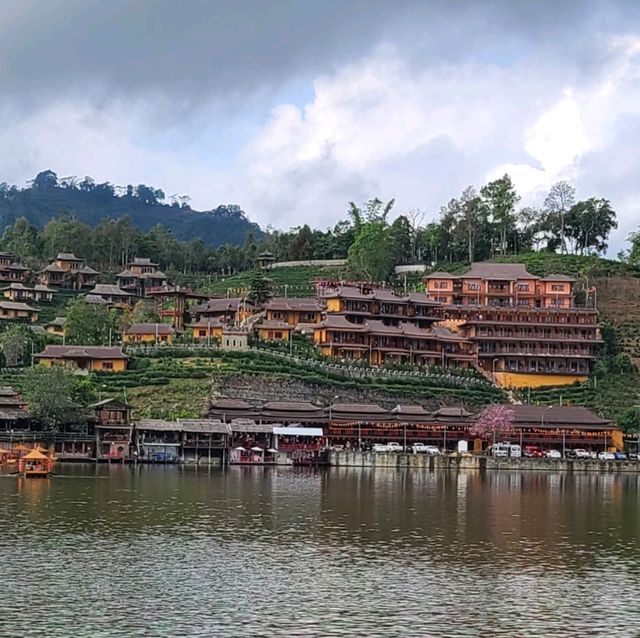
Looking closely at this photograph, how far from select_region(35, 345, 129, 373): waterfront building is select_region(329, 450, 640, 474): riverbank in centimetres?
2412

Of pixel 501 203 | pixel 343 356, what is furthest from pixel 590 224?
pixel 343 356

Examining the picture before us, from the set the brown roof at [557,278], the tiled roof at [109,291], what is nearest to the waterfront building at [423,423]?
the brown roof at [557,278]

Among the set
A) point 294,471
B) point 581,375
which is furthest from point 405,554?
point 581,375

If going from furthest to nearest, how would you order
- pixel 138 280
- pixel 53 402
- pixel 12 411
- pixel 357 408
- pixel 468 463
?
1. pixel 138 280
2. pixel 357 408
3. pixel 468 463
4. pixel 12 411
5. pixel 53 402

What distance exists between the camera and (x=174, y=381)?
100750 mm

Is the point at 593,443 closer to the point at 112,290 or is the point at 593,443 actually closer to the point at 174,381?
the point at 174,381

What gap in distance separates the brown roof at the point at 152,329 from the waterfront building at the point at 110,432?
2643 cm

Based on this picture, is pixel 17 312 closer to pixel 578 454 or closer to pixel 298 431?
pixel 298 431

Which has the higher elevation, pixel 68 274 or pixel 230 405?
pixel 68 274

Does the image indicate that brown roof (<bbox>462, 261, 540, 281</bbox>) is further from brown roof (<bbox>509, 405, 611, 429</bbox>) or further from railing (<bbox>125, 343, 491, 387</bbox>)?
brown roof (<bbox>509, 405, 611, 429</bbox>)

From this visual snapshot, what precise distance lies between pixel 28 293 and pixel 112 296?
10.9 m

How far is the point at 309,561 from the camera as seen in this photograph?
4259cm

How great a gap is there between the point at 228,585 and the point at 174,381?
6405cm

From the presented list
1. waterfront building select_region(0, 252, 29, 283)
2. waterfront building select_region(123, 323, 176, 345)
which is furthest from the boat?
waterfront building select_region(0, 252, 29, 283)
